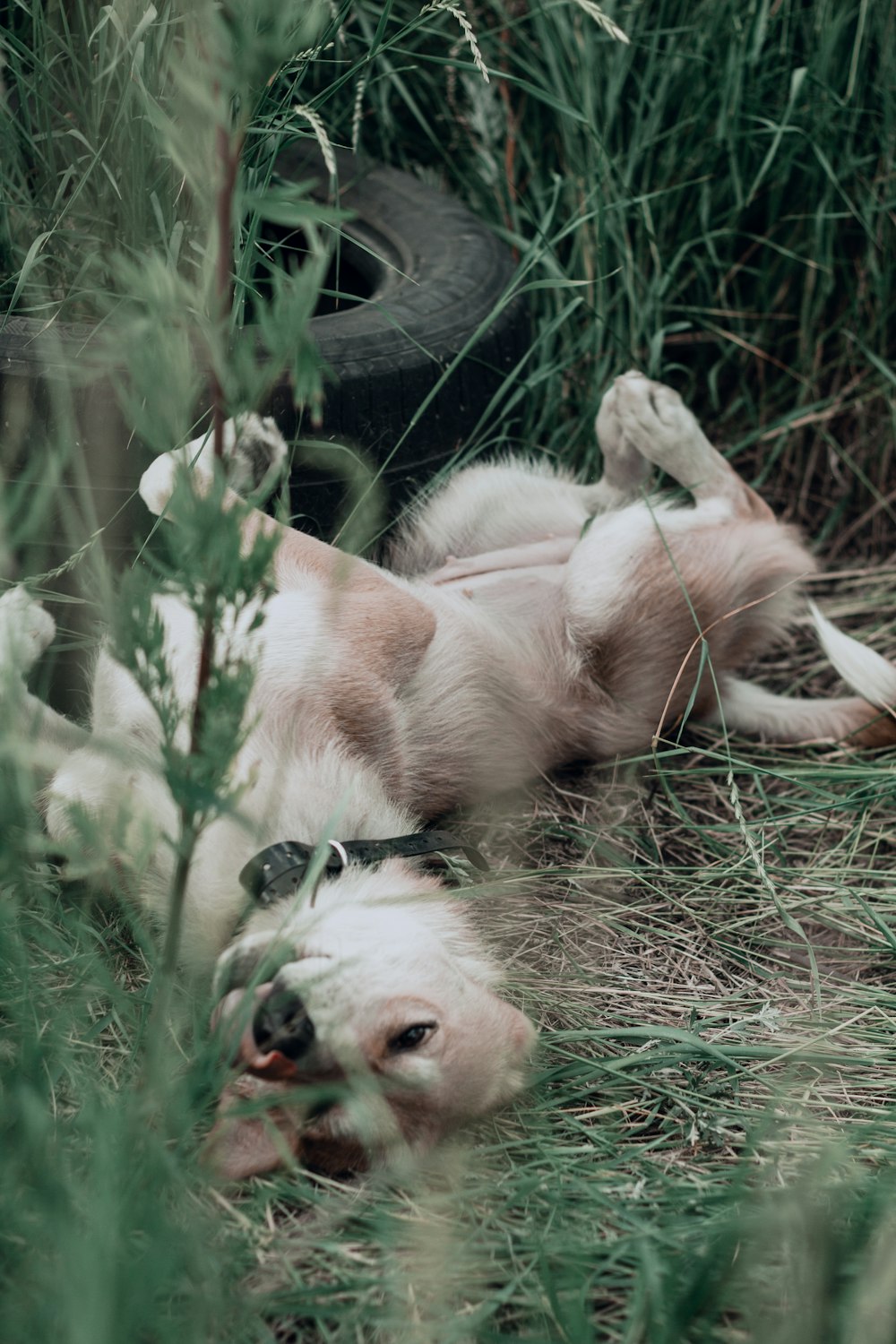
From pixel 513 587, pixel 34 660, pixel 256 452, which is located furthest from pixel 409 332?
A: pixel 34 660

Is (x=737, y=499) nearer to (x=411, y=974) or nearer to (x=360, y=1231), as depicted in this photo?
(x=411, y=974)

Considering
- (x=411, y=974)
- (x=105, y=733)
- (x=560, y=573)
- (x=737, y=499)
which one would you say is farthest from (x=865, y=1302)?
(x=737, y=499)

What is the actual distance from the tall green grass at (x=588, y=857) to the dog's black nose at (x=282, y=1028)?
127 millimetres

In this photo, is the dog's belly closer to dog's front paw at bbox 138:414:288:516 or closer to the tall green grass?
the tall green grass

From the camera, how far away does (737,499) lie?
10.4 ft

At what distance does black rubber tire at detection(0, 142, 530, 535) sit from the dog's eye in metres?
1.13

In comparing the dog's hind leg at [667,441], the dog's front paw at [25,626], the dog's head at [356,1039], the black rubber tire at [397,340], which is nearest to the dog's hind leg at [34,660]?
the dog's front paw at [25,626]

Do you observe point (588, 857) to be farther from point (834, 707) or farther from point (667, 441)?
point (667, 441)

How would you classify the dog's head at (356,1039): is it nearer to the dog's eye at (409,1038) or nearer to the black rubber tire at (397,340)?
the dog's eye at (409,1038)

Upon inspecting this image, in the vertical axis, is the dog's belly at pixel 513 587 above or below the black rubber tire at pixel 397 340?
below

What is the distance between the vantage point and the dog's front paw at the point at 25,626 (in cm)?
210


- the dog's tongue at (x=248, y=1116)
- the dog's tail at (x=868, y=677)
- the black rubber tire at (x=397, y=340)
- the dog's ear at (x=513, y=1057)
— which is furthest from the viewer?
the dog's tail at (x=868, y=677)

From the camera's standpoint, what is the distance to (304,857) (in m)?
2.05

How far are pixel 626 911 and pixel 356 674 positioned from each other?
0.75 metres
